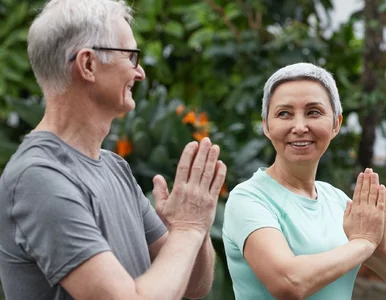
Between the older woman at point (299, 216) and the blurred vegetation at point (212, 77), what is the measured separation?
2204 millimetres

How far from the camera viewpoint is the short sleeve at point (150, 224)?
1821mm

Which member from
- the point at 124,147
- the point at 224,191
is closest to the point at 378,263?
the point at 224,191

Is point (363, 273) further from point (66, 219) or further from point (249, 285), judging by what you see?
point (66, 219)

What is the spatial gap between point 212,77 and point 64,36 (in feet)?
15.5

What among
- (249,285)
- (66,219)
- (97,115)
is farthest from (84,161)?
(249,285)

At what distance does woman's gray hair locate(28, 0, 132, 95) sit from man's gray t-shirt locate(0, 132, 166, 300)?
5.3 inches

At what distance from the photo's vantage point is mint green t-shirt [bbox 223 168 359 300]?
1.89m

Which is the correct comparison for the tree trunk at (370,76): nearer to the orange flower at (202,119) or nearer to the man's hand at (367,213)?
the orange flower at (202,119)

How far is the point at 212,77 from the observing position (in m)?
6.25

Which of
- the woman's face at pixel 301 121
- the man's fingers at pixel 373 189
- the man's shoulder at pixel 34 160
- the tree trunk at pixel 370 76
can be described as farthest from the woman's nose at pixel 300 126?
the tree trunk at pixel 370 76

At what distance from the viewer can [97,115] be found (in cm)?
162

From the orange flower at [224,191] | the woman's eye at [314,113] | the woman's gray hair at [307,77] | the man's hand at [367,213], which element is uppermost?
the woman's gray hair at [307,77]

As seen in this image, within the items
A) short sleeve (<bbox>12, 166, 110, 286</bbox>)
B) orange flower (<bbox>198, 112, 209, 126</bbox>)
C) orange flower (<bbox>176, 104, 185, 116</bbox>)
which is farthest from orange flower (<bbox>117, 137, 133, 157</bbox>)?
short sleeve (<bbox>12, 166, 110, 286</bbox>)

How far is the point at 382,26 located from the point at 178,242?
406cm
